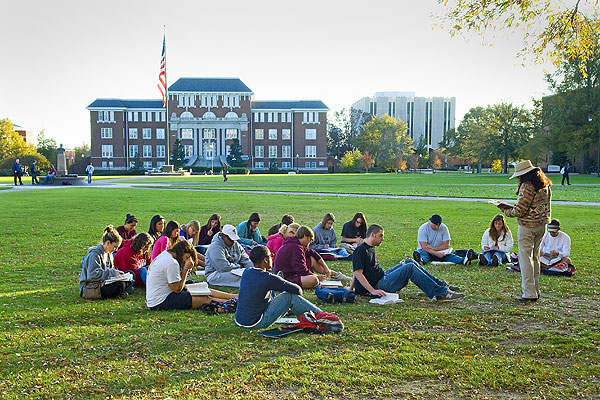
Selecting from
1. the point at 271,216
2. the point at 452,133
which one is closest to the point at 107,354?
the point at 271,216

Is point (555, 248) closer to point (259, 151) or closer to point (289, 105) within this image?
point (259, 151)

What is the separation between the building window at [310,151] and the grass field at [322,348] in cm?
10392

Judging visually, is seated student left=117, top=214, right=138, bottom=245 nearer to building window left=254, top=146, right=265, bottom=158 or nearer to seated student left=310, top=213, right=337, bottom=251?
seated student left=310, top=213, right=337, bottom=251

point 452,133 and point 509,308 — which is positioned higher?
point 452,133

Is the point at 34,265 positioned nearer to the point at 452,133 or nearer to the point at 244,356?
the point at 244,356

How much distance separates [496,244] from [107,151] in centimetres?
10891

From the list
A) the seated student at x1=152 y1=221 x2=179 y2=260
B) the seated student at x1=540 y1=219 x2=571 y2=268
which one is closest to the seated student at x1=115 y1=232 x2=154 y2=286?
the seated student at x1=152 y1=221 x2=179 y2=260

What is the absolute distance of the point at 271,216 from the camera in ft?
71.3

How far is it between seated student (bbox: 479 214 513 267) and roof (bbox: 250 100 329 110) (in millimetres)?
101738

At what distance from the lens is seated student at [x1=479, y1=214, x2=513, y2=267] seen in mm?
12023

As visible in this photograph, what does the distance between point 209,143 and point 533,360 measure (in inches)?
4228

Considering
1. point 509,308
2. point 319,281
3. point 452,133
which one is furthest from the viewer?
point 452,133

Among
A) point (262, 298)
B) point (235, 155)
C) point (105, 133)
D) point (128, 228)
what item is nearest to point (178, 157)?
point (235, 155)

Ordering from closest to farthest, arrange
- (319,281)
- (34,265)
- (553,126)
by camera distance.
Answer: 1. (319,281)
2. (34,265)
3. (553,126)
